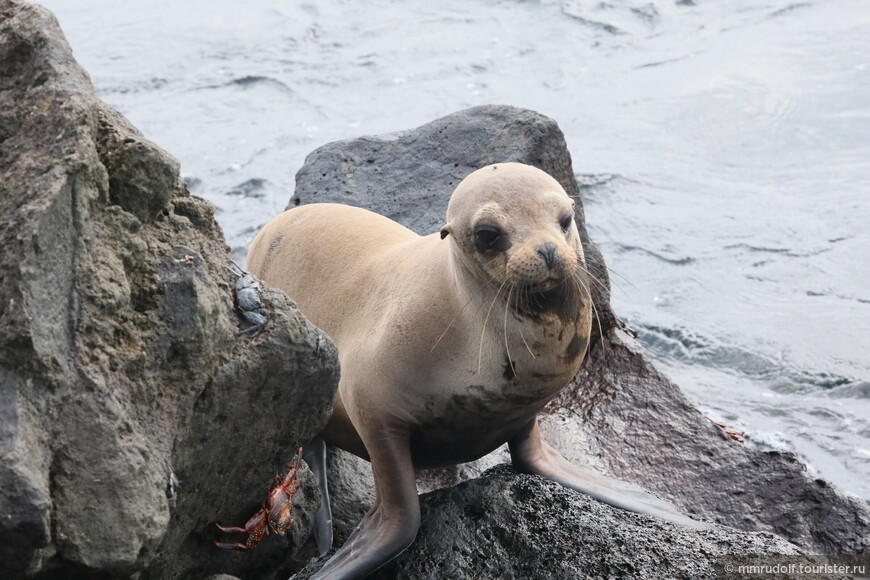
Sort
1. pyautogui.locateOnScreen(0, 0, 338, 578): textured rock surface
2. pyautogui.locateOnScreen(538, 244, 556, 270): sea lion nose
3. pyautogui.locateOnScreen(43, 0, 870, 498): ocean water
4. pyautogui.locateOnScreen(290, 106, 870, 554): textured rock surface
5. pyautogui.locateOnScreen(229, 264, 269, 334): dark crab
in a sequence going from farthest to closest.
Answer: pyautogui.locateOnScreen(43, 0, 870, 498): ocean water, pyautogui.locateOnScreen(290, 106, 870, 554): textured rock surface, pyautogui.locateOnScreen(538, 244, 556, 270): sea lion nose, pyautogui.locateOnScreen(229, 264, 269, 334): dark crab, pyautogui.locateOnScreen(0, 0, 338, 578): textured rock surface

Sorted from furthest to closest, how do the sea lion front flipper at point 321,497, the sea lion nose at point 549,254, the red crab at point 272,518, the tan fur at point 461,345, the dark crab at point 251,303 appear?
1. the sea lion front flipper at point 321,497
2. the tan fur at point 461,345
3. the sea lion nose at point 549,254
4. the red crab at point 272,518
5. the dark crab at point 251,303

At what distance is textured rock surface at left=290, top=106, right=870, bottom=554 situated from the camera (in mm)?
4914

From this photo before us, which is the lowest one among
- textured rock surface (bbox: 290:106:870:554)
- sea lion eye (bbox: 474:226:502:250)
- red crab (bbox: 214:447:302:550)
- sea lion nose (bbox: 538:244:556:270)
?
textured rock surface (bbox: 290:106:870:554)

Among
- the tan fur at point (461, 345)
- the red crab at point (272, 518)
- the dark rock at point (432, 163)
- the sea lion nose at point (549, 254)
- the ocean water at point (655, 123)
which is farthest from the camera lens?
the ocean water at point (655, 123)

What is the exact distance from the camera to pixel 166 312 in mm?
3203

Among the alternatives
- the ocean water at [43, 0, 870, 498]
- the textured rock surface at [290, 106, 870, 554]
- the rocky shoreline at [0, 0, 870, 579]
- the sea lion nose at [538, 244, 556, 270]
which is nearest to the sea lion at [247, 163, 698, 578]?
the sea lion nose at [538, 244, 556, 270]

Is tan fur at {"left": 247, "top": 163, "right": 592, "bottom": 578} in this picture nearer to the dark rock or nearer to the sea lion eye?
the sea lion eye

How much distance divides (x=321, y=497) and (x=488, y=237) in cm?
145

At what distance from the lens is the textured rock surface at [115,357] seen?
2.75 m

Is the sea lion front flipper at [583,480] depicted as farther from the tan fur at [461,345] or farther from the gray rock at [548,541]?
the gray rock at [548,541]

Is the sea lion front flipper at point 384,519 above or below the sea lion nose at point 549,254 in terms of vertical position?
below

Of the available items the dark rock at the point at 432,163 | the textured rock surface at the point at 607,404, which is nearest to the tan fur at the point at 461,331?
the textured rock surface at the point at 607,404

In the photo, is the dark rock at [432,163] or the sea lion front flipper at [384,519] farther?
the dark rock at [432,163]

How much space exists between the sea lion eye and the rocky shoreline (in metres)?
0.88
